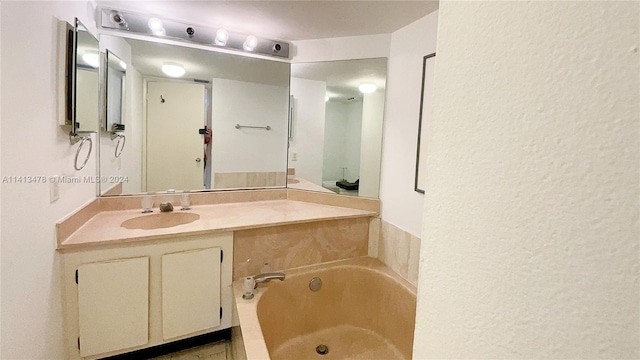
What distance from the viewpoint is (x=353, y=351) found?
2.03m

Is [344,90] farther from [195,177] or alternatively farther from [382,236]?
[195,177]

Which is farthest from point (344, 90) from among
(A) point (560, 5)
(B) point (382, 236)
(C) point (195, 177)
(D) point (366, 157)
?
(A) point (560, 5)

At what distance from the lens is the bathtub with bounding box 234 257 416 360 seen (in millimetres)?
1950

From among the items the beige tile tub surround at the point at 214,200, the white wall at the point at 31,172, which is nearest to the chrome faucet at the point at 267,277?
the beige tile tub surround at the point at 214,200

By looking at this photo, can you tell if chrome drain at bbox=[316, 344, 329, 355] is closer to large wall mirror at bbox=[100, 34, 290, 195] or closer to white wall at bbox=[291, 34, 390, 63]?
large wall mirror at bbox=[100, 34, 290, 195]

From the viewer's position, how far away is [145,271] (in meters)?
1.69

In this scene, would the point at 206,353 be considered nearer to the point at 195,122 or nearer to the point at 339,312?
the point at 339,312

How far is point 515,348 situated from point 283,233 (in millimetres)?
1804

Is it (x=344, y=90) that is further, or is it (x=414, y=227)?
(x=344, y=90)

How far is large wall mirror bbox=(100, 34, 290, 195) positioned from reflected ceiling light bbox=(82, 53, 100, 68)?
27 cm

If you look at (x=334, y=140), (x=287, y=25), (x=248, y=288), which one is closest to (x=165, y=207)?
(x=248, y=288)

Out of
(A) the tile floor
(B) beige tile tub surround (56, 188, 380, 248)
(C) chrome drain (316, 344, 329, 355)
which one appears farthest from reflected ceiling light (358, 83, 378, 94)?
(A) the tile floor

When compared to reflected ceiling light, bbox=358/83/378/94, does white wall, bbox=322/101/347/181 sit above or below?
below

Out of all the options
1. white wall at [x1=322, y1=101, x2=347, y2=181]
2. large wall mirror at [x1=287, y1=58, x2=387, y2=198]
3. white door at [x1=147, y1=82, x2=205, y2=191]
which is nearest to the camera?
white door at [x1=147, y1=82, x2=205, y2=191]
